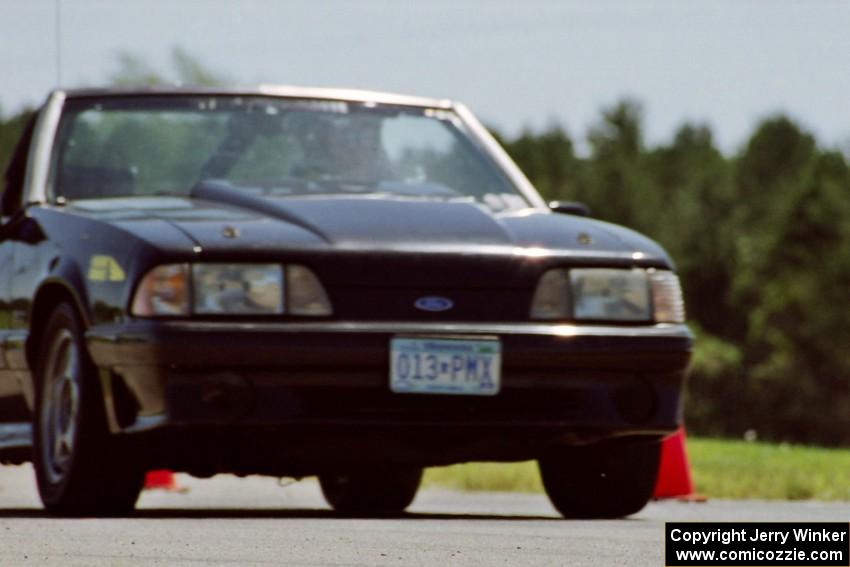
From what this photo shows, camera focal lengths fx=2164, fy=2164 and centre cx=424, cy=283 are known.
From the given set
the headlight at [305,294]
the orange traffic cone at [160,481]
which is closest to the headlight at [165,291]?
the headlight at [305,294]

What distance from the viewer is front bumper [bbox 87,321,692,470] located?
677cm

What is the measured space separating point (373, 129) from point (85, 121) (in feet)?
3.55

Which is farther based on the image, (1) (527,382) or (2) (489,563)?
(1) (527,382)

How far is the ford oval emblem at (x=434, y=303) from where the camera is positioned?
6.94 meters

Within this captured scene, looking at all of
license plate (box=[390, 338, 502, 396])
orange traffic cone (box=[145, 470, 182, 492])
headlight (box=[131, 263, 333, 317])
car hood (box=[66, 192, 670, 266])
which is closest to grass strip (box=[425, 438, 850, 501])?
orange traffic cone (box=[145, 470, 182, 492])

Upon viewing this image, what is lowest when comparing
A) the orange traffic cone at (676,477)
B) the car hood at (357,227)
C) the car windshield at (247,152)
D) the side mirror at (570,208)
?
the orange traffic cone at (676,477)

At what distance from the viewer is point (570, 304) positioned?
710 cm

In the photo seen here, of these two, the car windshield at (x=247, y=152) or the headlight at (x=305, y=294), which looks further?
the car windshield at (x=247, y=152)

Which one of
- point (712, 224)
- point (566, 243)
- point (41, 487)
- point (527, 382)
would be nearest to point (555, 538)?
point (527, 382)

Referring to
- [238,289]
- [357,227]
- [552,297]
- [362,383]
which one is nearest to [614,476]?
[552,297]

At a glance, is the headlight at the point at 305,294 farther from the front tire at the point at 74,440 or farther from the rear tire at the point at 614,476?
the rear tire at the point at 614,476

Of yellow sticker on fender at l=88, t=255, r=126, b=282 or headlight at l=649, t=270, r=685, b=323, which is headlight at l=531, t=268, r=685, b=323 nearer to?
headlight at l=649, t=270, r=685, b=323

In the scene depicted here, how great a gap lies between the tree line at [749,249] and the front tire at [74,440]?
2545 inches

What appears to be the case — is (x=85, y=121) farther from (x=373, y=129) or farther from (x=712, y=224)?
(x=712, y=224)
